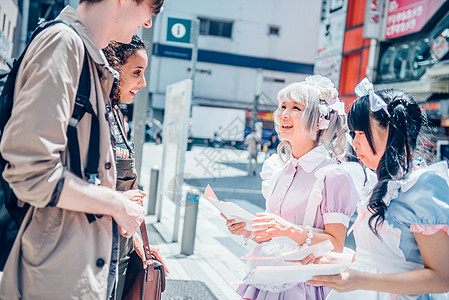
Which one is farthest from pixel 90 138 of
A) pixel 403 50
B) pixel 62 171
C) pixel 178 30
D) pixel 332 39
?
pixel 332 39

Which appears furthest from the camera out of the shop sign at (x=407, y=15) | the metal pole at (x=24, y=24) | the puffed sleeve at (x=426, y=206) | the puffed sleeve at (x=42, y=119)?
the shop sign at (x=407, y=15)

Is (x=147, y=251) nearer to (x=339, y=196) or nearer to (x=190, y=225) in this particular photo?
(x=339, y=196)

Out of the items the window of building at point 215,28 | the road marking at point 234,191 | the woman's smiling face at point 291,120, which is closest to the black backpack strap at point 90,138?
the woman's smiling face at point 291,120

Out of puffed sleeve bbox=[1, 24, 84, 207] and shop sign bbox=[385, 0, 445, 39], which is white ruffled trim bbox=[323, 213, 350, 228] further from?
shop sign bbox=[385, 0, 445, 39]

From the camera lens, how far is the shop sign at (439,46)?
13641mm

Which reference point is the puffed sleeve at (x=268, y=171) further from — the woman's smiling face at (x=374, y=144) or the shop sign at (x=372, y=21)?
the shop sign at (x=372, y=21)

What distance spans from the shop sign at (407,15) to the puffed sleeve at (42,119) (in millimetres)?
15891

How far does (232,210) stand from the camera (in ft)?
5.55

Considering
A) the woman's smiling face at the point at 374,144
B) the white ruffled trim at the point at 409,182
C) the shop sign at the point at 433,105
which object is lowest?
the white ruffled trim at the point at 409,182

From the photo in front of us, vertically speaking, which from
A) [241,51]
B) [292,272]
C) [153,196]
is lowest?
[153,196]

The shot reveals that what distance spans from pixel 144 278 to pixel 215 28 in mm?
33284

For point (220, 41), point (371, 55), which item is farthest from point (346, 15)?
point (220, 41)

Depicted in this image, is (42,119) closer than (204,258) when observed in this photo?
Yes

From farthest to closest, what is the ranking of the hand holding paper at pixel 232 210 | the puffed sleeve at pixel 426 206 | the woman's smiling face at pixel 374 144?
1. the hand holding paper at pixel 232 210
2. the woman's smiling face at pixel 374 144
3. the puffed sleeve at pixel 426 206
